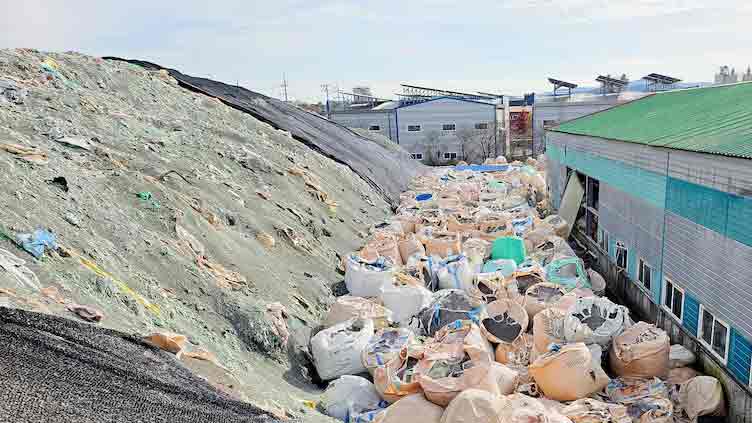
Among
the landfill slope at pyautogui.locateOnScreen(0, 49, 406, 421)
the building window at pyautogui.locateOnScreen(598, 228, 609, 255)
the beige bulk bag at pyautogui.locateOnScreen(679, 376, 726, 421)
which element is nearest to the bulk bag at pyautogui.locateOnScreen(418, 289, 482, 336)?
the landfill slope at pyautogui.locateOnScreen(0, 49, 406, 421)

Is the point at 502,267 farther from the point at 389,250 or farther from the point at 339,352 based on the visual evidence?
the point at 339,352

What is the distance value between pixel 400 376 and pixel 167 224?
3.56m

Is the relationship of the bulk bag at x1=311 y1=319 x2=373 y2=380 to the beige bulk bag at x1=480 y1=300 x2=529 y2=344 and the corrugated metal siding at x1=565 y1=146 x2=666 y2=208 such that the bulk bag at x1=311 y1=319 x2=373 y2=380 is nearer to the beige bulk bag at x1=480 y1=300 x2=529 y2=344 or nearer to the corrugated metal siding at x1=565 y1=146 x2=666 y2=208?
the beige bulk bag at x1=480 y1=300 x2=529 y2=344

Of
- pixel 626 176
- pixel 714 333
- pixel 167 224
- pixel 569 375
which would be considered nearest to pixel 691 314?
pixel 714 333

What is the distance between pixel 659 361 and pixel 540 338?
111cm

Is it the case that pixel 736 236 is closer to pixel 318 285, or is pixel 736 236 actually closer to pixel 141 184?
pixel 318 285

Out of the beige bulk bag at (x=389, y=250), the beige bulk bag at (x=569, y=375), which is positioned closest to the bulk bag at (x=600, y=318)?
the beige bulk bag at (x=569, y=375)

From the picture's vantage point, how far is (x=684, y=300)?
5660 mm

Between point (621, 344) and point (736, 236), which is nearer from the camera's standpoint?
point (736, 236)

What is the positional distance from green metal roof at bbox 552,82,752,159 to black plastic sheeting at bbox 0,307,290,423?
4860 millimetres

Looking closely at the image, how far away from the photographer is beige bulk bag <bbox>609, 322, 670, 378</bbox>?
4.75 m

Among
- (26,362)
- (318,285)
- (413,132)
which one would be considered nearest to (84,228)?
(26,362)

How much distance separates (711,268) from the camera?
196 inches

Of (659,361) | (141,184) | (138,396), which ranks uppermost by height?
(141,184)
